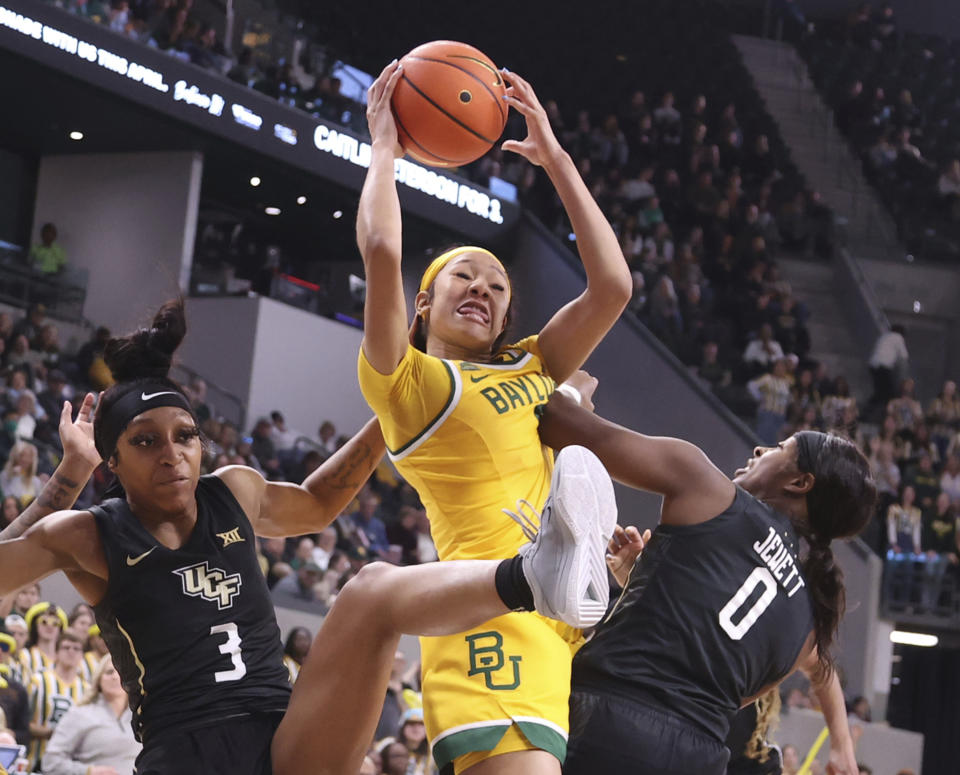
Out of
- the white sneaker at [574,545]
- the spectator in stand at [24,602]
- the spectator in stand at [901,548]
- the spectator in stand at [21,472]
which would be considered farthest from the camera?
the spectator in stand at [901,548]

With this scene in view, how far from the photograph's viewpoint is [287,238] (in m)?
18.9

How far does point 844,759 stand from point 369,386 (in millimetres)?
1918

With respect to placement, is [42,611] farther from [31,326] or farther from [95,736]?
[31,326]

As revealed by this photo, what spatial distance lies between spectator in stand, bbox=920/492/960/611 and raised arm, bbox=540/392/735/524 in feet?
40.9

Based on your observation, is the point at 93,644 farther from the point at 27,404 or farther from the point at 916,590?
the point at 916,590

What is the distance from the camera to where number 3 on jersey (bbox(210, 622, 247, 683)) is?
3.44m

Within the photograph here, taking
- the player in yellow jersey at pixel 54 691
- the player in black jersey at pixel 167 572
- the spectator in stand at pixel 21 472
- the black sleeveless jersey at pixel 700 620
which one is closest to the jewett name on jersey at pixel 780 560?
the black sleeveless jersey at pixel 700 620

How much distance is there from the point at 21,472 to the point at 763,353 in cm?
987

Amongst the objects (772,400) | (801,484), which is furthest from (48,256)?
(801,484)

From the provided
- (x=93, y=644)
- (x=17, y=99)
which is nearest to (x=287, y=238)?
(x=17, y=99)

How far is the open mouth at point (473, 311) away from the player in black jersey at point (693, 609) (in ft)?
1.40

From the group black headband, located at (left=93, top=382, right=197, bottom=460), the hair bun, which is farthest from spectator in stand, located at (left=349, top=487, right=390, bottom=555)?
black headband, located at (left=93, top=382, right=197, bottom=460)

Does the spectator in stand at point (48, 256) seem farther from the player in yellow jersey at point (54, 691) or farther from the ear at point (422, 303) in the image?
the ear at point (422, 303)

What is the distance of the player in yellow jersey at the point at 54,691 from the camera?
6992 mm
